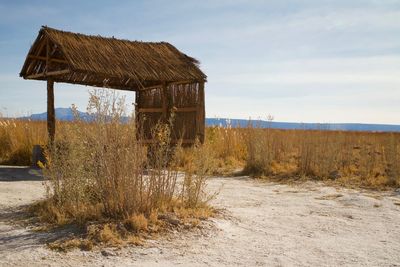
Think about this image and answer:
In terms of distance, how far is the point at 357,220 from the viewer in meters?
5.86

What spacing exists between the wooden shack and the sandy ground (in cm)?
331

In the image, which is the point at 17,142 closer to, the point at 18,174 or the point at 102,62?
the point at 18,174

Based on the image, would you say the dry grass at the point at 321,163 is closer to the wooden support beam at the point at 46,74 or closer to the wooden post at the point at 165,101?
the wooden post at the point at 165,101

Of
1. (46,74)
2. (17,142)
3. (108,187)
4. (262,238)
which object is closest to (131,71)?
(46,74)

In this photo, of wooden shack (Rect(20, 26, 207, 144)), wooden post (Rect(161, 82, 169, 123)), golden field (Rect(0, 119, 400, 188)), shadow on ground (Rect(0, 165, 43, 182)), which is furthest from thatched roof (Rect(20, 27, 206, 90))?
shadow on ground (Rect(0, 165, 43, 182))

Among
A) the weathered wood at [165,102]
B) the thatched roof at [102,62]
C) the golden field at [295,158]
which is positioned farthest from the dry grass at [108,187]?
the weathered wood at [165,102]

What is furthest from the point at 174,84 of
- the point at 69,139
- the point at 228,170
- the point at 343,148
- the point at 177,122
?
the point at 69,139

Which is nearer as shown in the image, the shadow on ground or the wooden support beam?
the shadow on ground

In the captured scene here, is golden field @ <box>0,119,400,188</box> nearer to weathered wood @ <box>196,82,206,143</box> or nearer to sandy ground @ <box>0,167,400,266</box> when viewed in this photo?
weathered wood @ <box>196,82,206,143</box>

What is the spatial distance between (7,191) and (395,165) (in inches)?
291

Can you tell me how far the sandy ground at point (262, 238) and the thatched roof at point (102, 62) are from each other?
326cm

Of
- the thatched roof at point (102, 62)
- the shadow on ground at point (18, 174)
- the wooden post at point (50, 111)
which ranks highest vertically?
the thatched roof at point (102, 62)

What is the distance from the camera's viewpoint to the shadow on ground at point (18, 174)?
8416mm

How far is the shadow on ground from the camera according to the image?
8416 mm
